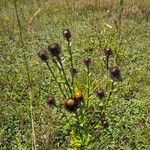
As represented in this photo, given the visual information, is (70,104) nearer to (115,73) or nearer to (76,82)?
(115,73)

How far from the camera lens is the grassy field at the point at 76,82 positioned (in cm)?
304

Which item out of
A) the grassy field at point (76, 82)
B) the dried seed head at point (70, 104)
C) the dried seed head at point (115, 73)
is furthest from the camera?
the grassy field at point (76, 82)

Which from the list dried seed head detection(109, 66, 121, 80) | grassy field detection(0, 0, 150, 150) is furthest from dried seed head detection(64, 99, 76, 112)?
dried seed head detection(109, 66, 121, 80)

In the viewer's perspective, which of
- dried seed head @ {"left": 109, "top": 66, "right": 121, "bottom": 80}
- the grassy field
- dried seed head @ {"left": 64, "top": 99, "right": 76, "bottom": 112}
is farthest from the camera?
the grassy field

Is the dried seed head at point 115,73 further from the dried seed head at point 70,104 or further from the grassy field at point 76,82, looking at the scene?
the dried seed head at point 70,104

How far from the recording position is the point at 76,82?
3271 millimetres

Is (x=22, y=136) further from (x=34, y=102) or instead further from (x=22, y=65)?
(x=22, y=65)

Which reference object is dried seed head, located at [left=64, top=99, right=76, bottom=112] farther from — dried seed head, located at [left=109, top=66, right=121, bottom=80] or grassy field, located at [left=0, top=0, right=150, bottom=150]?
dried seed head, located at [left=109, top=66, right=121, bottom=80]

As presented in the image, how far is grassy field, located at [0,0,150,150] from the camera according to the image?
9.99 feet

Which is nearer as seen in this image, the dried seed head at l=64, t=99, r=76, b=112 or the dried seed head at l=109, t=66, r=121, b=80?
the dried seed head at l=64, t=99, r=76, b=112

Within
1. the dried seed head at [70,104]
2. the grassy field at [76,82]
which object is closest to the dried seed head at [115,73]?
the grassy field at [76,82]

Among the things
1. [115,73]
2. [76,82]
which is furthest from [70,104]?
[76,82]

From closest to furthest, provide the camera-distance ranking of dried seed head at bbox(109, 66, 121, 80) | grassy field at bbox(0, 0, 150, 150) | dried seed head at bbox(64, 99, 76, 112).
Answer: dried seed head at bbox(64, 99, 76, 112)
dried seed head at bbox(109, 66, 121, 80)
grassy field at bbox(0, 0, 150, 150)

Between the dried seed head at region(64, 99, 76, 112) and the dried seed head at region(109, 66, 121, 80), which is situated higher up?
the dried seed head at region(109, 66, 121, 80)
